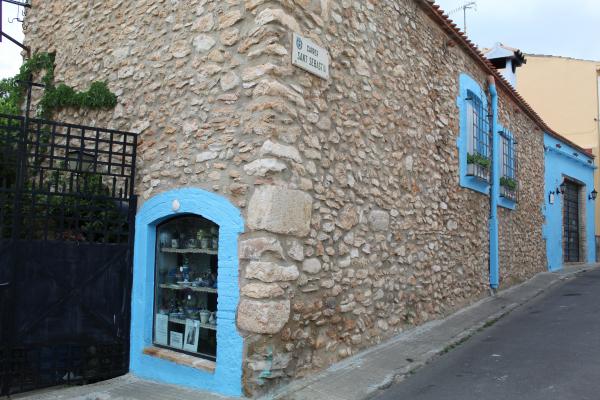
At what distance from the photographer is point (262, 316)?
14.9 ft

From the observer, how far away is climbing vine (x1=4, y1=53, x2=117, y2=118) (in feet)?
20.5

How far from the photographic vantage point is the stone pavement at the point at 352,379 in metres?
4.70

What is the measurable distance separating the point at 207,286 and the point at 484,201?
19.5 ft

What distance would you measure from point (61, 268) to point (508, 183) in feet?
27.6

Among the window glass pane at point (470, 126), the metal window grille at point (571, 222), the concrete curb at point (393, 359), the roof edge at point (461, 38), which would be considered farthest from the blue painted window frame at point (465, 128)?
the metal window grille at point (571, 222)

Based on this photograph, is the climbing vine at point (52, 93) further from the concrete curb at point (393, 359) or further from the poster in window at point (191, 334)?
the concrete curb at point (393, 359)

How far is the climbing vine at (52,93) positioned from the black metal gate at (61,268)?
70 cm

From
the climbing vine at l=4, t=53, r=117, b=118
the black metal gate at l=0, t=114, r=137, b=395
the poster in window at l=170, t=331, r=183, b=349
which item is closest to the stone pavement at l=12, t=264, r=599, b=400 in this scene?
the black metal gate at l=0, t=114, r=137, b=395

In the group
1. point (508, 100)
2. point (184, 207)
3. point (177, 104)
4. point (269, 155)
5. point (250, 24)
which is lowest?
point (184, 207)

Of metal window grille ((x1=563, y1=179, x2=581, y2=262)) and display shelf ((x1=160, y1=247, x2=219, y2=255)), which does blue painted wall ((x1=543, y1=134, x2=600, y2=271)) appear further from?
display shelf ((x1=160, y1=247, x2=219, y2=255))

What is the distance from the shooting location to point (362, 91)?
594 centimetres

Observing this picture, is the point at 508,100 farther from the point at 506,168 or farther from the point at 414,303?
the point at 414,303

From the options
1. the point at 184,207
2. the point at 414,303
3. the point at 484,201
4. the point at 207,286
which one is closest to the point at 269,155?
the point at 184,207

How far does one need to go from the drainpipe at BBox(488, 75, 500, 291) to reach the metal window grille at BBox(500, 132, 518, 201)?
1.24 ft
